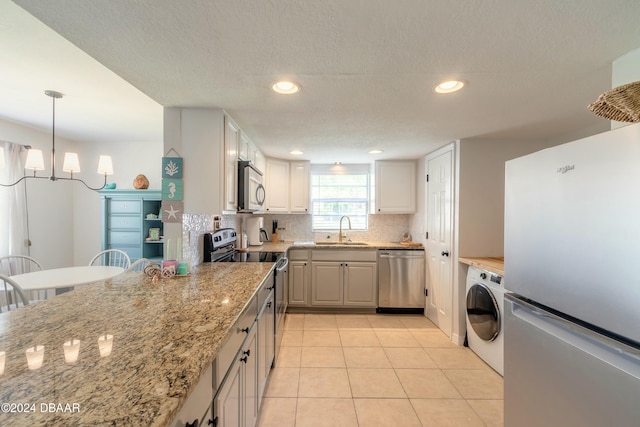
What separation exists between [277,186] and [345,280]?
5.52ft

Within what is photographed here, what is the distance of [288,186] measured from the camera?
13.1 feet

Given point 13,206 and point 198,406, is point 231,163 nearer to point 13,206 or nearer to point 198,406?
point 198,406

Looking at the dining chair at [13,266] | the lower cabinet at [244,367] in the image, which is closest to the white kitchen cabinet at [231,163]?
the lower cabinet at [244,367]

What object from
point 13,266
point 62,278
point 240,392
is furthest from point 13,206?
point 240,392

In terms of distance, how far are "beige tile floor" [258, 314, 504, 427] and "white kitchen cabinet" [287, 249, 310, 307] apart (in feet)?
1.83

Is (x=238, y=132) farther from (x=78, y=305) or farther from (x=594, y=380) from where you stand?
(x=594, y=380)

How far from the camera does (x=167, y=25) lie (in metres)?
1.08

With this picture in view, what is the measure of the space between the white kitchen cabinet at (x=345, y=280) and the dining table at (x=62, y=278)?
2.28m

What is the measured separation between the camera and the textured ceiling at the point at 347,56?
1.00 meters

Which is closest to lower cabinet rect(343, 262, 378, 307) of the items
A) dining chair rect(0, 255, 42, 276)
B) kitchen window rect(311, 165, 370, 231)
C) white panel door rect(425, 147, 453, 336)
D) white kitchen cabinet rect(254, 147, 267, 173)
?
white panel door rect(425, 147, 453, 336)

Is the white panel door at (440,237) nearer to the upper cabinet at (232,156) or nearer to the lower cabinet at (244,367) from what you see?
the lower cabinet at (244,367)

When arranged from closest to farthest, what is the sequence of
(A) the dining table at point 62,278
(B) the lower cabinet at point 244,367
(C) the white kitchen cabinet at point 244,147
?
→ (B) the lower cabinet at point 244,367, (A) the dining table at point 62,278, (C) the white kitchen cabinet at point 244,147

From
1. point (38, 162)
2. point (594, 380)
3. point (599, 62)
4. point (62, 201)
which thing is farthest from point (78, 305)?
point (62, 201)

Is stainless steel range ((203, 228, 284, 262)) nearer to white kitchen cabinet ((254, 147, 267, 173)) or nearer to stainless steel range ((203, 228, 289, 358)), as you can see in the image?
stainless steel range ((203, 228, 289, 358))
